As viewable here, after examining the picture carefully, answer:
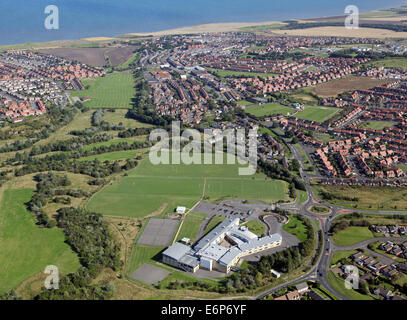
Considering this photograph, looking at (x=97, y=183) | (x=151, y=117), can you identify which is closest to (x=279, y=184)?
(x=97, y=183)

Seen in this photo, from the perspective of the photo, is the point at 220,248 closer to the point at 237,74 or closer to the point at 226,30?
the point at 237,74

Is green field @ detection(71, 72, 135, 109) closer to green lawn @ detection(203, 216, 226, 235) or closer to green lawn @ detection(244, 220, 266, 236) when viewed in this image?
green lawn @ detection(203, 216, 226, 235)

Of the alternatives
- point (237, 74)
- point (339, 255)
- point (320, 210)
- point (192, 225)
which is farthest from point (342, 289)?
point (237, 74)

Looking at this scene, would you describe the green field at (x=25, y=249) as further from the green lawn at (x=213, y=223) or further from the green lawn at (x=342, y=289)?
the green lawn at (x=342, y=289)

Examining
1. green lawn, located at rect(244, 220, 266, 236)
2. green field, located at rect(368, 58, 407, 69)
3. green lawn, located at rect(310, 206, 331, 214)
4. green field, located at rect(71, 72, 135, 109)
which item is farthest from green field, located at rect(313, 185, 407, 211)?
green field, located at rect(368, 58, 407, 69)

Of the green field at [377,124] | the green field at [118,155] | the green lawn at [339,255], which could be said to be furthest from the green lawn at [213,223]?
the green field at [377,124]
